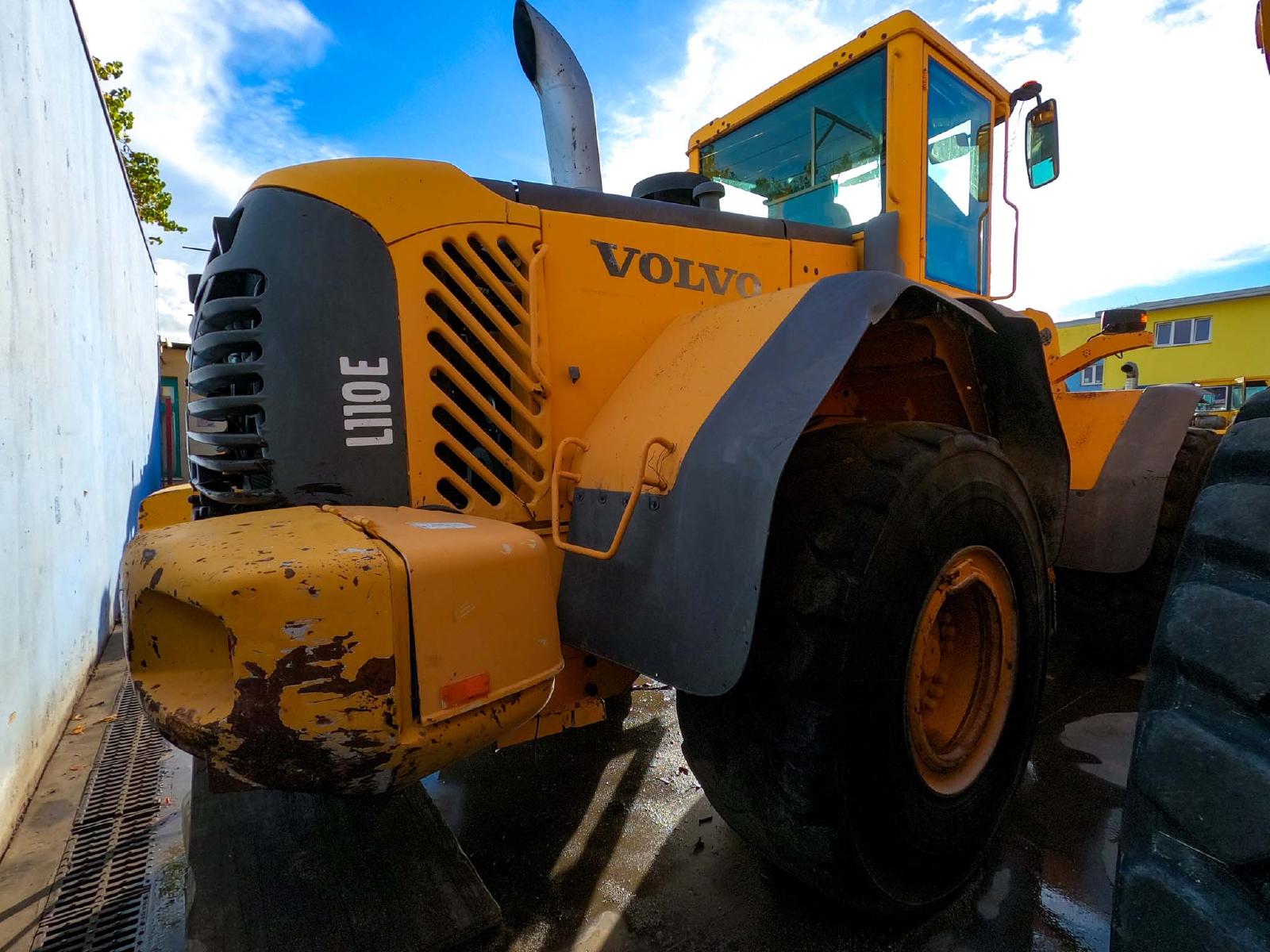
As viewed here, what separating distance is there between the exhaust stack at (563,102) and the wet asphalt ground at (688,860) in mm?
2323

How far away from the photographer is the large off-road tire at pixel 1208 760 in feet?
2.55

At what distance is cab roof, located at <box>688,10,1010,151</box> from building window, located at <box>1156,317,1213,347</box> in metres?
29.1

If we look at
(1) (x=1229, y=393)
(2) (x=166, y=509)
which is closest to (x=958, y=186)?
(2) (x=166, y=509)

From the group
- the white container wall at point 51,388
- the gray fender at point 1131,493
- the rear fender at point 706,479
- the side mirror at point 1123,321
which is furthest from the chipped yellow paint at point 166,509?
the side mirror at point 1123,321

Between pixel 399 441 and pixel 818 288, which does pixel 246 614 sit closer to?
pixel 399 441

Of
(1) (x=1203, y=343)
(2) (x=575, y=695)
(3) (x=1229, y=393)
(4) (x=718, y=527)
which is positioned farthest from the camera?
(1) (x=1203, y=343)

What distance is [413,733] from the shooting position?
125 centimetres

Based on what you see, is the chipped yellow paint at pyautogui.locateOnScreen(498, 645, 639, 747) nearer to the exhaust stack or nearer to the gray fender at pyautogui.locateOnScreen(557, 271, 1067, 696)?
the gray fender at pyautogui.locateOnScreen(557, 271, 1067, 696)

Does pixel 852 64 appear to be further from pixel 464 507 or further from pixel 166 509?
pixel 166 509

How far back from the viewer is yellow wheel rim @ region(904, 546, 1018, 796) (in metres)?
1.93

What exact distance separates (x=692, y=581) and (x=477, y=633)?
464mm

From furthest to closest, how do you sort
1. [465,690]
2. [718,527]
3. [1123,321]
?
[1123,321], [718,527], [465,690]

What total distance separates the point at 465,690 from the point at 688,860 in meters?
1.22

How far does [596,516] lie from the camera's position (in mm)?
1768
